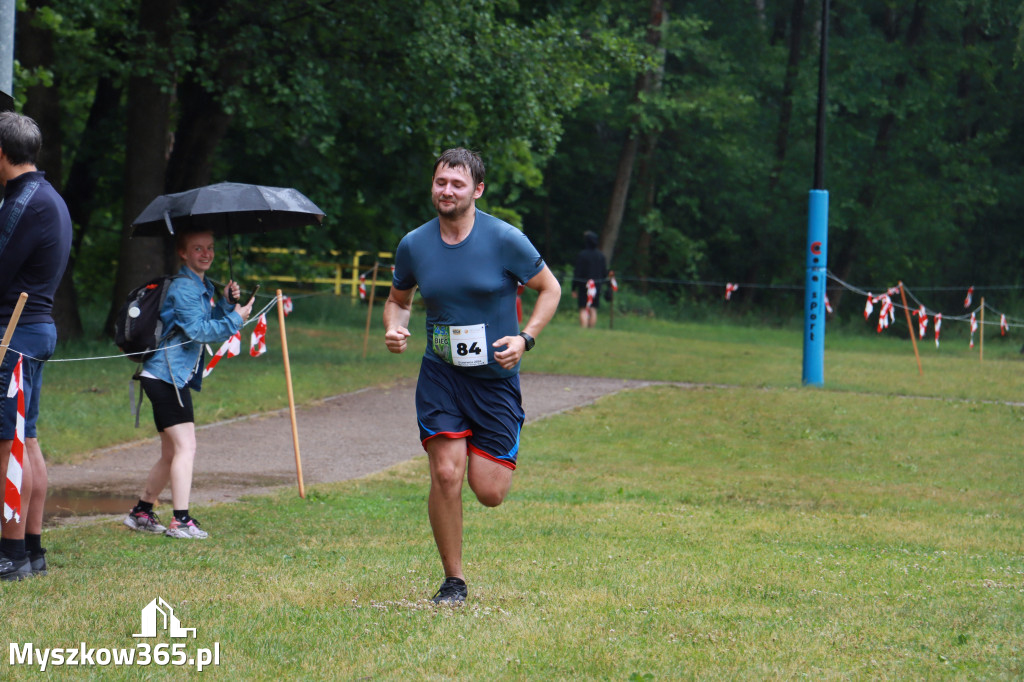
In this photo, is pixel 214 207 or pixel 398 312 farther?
pixel 214 207

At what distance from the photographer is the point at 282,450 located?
11.4 m

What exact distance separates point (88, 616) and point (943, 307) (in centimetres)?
3923

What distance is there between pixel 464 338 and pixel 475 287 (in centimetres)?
23

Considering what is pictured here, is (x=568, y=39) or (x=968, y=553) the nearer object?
(x=968, y=553)

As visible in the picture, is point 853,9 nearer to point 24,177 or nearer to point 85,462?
point 85,462

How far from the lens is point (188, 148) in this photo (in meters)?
18.8

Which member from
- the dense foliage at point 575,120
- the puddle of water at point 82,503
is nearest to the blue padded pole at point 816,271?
the dense foliage at point 575,120

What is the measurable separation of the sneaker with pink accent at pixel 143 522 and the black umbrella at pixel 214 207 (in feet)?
5.60

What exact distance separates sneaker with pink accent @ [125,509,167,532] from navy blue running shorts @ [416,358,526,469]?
2.74 metres

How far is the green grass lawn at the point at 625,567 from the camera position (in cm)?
459

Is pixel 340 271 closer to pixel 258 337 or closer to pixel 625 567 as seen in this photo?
pixel 258 337

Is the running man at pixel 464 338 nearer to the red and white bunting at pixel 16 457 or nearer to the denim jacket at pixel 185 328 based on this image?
the red and white bunting at pixel 16 457

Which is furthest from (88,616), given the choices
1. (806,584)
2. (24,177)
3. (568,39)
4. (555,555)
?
(568,39)

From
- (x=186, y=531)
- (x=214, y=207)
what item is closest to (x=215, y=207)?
(x=214, y=207)
